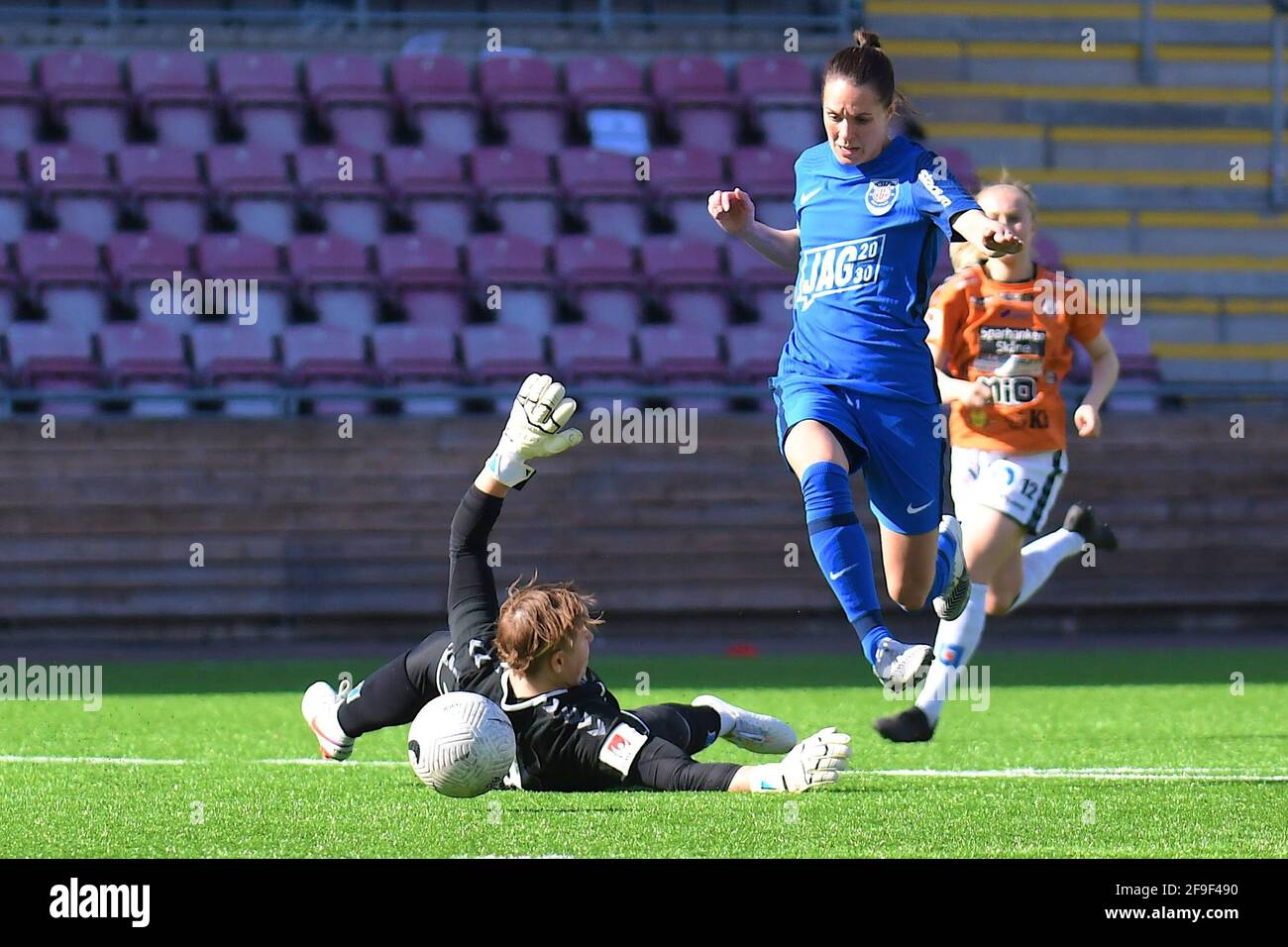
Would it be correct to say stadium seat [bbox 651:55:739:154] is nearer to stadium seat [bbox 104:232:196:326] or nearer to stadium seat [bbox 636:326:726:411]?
stadium seat [bbox 636:326:726:411]

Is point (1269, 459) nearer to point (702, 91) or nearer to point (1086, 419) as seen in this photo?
point (702, 91)

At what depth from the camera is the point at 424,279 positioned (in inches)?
577

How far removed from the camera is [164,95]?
1568 centimetres

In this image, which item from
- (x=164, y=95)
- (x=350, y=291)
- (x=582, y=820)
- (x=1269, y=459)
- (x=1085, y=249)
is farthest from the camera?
(x=1085, y=249)

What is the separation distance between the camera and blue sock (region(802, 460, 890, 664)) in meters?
5.77

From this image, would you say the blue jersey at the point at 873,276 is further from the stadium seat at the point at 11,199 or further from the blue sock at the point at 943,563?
the stadium seat at the point at 11,199

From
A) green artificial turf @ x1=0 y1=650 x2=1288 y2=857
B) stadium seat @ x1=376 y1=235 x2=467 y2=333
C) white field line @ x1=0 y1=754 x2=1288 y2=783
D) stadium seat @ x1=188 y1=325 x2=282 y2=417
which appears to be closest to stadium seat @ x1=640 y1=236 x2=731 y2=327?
Result: stadium seat @ x1=376 y1=235 x2=467 y2=333

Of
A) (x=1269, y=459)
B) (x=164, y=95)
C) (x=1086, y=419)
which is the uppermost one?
Answer: (x=164, y=95)

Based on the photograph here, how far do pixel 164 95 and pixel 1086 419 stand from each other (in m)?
10.3

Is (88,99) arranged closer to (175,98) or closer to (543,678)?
(175,98)

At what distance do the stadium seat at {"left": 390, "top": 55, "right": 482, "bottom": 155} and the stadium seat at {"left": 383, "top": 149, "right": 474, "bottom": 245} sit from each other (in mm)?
496

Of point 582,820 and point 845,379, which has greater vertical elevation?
point 845,379

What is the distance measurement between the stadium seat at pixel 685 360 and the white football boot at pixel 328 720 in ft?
24.7
